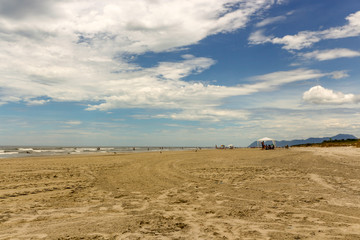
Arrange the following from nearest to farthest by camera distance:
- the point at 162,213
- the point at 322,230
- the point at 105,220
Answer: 1. the point at 322,230
2. the point at 105,220
3. the point at 162,213

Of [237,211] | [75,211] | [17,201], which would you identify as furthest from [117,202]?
[237,211]

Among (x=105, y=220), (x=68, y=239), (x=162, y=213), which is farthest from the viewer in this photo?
(x=162, y=213)

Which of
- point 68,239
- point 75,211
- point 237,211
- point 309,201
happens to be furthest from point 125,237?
point 309,201

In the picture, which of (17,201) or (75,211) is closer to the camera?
(75,211)

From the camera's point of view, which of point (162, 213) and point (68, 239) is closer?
point (68, 239)

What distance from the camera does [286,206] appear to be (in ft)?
22.1

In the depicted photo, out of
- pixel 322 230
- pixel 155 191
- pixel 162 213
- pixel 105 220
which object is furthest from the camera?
pixel 155 191

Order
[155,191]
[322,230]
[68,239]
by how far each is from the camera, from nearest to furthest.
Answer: [68,239], [322,230], [155,191]

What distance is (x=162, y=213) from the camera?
6.21 metres

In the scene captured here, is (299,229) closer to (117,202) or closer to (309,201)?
(309,201)

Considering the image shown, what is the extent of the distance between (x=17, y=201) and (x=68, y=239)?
4.26 meters

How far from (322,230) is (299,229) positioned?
0.45 metres

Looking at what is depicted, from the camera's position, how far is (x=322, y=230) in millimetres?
4867

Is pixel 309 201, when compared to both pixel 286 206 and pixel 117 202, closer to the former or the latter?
pixel 286 206
